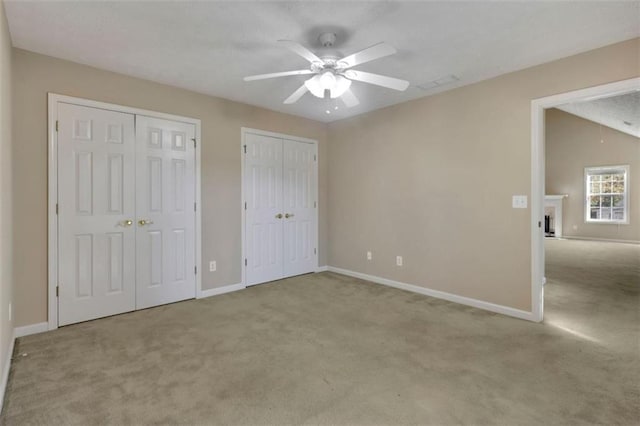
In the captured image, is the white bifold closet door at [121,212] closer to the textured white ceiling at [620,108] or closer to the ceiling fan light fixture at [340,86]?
the ceiling fan light fixture at [340,86]

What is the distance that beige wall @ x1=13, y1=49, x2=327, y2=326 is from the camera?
271 cm

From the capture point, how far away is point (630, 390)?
189cm

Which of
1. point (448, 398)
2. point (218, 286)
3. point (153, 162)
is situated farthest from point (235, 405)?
point (153, 162)

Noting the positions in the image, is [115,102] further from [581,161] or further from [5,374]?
[581,161]

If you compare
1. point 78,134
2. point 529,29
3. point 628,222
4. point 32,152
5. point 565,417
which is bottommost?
point 565,417

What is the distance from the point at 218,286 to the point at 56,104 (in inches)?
99.0

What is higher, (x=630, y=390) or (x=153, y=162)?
(x=153, y=162)

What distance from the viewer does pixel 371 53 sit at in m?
2.06

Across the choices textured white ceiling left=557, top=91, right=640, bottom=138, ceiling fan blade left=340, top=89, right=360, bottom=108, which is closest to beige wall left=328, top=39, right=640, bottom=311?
ceiling fan blade left=340, top=89, right=360, bottom=108

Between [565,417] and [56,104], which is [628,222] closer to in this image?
[565,417]

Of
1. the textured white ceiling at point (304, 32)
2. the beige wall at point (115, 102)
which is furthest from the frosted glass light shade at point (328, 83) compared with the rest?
the beige wall at point (115, 102)

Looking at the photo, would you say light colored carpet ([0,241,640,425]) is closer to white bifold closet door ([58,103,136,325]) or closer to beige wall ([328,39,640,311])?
white bifold closet door ([58,103,136,325])

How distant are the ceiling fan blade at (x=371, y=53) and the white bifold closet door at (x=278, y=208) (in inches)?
93.8

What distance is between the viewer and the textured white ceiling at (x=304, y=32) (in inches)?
82.8
